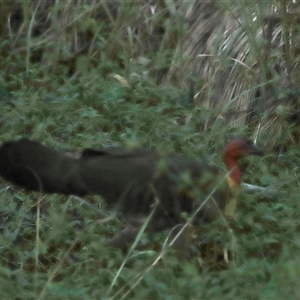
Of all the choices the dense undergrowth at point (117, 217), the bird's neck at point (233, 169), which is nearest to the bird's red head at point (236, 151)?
the bird's neck at point (233, 169)

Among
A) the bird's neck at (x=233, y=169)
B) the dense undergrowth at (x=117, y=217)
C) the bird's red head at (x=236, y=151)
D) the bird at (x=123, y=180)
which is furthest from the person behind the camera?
the bird's red head at (x=236, y=151)

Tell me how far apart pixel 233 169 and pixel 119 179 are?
56 centimetres

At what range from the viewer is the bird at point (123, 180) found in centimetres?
451

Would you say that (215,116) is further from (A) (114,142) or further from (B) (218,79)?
(A) (114,142)

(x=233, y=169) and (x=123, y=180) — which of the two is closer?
(x=123, y=180)

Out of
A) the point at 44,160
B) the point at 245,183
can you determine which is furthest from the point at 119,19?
the point at 44,160

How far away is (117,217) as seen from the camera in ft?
16.2

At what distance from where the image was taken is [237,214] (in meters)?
4.77

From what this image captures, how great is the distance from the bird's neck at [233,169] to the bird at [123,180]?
5 centimetres

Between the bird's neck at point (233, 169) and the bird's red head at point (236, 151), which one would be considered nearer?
the bird's neck at point (233, 169)

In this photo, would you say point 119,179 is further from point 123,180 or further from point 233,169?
point 233,169

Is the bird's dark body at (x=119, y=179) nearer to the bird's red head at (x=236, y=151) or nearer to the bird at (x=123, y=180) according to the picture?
the bird at (x=123, y=180)

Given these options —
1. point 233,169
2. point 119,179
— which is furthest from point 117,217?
point 233,169

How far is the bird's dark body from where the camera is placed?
14.8 feet
